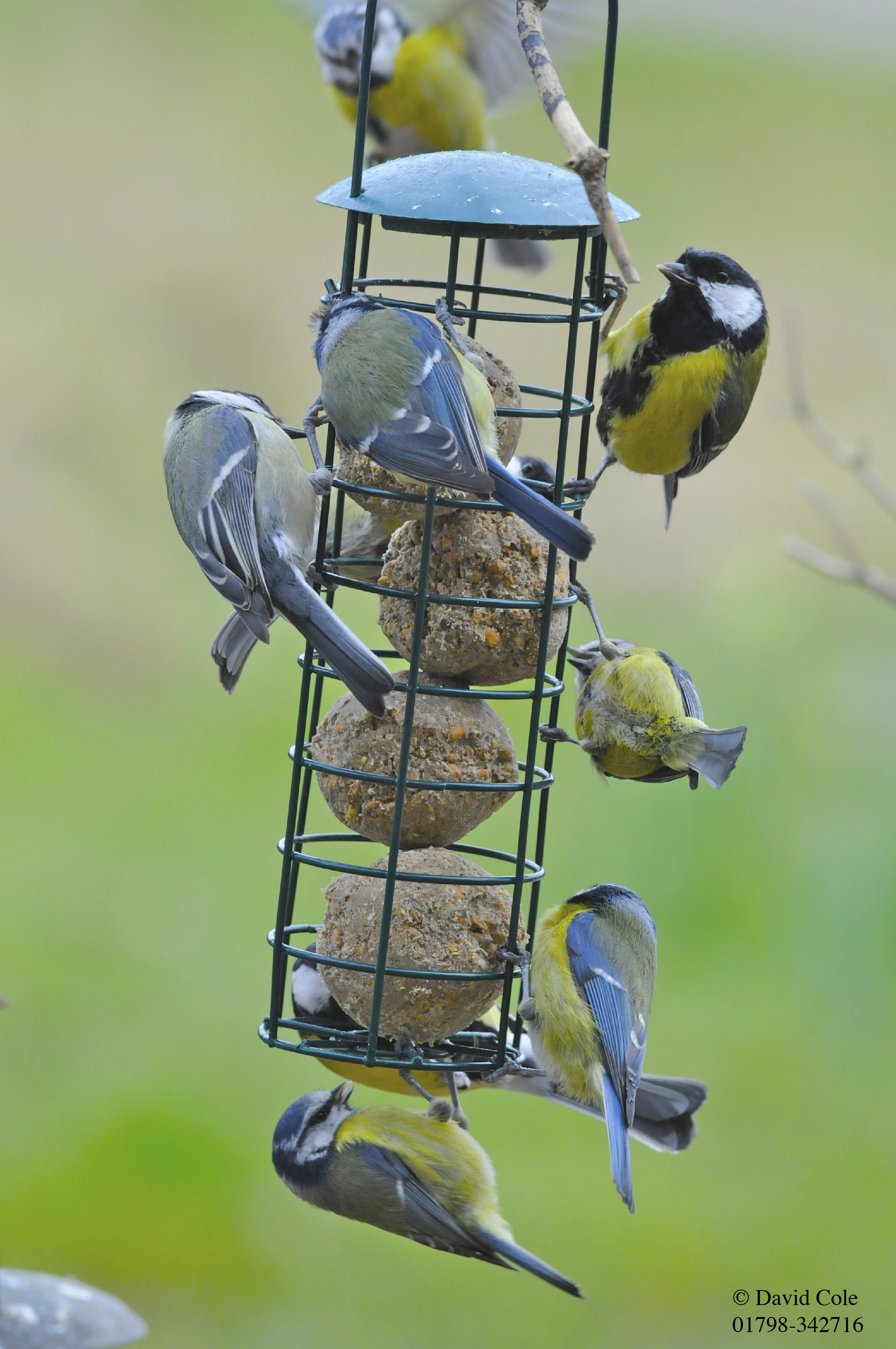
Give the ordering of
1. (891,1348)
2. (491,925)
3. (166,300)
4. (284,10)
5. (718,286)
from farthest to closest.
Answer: (166,300)
(284,10)
(891,1348)
(718,286)
(491,925)

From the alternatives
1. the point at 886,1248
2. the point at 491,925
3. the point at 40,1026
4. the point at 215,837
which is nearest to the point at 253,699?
the point at 215,837

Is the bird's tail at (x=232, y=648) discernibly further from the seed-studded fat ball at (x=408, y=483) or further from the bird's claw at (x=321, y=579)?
the seed-studded fat ball at (x=408, y=483)

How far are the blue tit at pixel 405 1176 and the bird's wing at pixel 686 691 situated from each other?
3.71 feet

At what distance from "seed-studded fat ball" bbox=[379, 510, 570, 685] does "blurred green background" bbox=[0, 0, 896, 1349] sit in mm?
1658

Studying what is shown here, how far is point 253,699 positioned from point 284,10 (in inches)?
120

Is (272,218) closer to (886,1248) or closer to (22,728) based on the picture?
(22,728)

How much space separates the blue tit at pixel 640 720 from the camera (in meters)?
3.71

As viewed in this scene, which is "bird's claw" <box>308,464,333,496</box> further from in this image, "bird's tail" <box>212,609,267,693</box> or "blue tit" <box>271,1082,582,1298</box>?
"blue tit" <box>271,1082,582,1298</box>

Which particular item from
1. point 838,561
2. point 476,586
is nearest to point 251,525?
point 476,586

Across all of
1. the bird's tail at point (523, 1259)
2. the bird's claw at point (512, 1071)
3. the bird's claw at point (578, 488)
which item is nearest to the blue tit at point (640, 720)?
the bird's claw at point (578, 488)

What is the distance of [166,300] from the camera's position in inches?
324

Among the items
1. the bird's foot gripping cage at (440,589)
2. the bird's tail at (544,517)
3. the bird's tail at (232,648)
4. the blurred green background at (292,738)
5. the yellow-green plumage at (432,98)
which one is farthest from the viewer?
the blurred green background at (292,738)

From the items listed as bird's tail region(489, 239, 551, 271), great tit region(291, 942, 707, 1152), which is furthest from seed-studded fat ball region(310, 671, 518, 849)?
bird's tail region(489, 239, 551, 271)

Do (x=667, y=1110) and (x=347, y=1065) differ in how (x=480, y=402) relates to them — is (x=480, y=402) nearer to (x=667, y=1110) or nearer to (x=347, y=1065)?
(x=347, y=1065)
